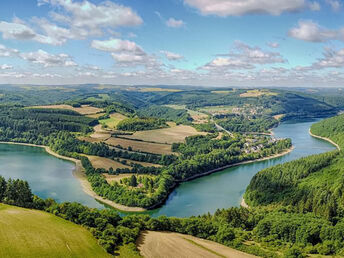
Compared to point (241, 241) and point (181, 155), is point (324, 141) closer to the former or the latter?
point (181, 155)

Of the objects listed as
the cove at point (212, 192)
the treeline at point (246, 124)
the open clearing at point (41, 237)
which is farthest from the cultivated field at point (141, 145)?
the treeline at point (246, 124)

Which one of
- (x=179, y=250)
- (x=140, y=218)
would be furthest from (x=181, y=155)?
(x=179, y=250)

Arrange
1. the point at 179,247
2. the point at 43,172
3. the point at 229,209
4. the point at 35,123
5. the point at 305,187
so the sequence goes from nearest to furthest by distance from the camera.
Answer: the point at 179,247 < the point at 229,209 < the point at 305,187 < the point at 43,172 < the point at 35,123

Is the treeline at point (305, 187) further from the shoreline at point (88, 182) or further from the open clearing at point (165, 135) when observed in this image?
the open clearing at point (165, 135)

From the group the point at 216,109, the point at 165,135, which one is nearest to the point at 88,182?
the point at 165,135

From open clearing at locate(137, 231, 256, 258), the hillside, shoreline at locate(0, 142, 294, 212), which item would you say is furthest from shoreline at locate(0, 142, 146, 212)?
the hillside

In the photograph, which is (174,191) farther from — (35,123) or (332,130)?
(332,130)
